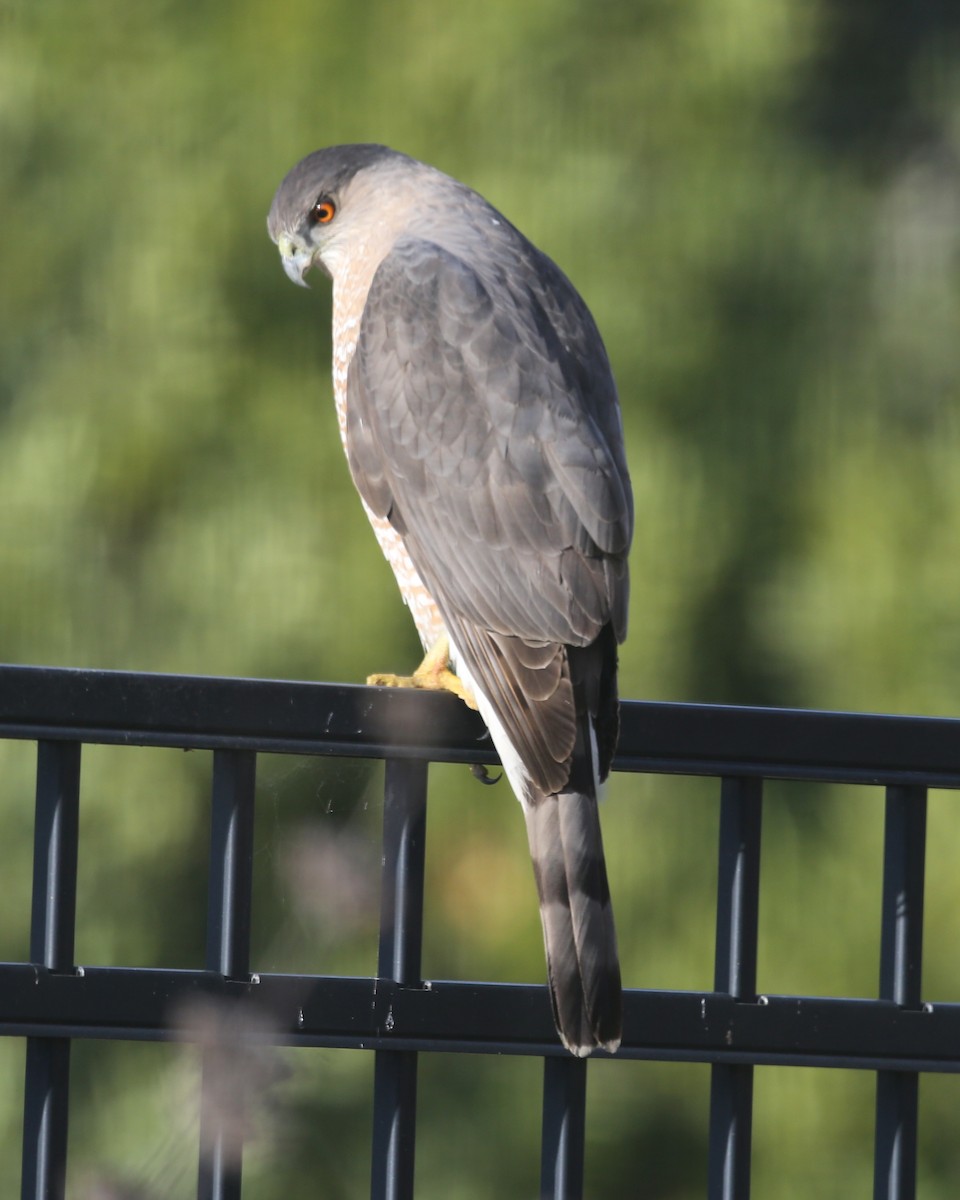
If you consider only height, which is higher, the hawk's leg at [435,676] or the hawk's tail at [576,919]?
the hawk's leg at [435,676]

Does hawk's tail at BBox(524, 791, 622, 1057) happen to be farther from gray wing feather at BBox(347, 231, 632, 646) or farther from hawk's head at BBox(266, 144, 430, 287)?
hawk's head at BBox(266, 144, 430, 287)

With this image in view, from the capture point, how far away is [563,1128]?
151 centimetres

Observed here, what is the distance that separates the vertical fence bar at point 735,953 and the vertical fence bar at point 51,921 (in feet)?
1.90

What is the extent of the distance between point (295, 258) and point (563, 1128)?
1.73m

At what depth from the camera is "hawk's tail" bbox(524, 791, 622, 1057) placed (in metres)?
1.45

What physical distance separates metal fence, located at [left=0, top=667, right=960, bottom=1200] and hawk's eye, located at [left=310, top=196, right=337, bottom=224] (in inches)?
56.4

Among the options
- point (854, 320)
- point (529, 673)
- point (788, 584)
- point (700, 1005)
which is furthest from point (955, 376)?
point (700, 1005)

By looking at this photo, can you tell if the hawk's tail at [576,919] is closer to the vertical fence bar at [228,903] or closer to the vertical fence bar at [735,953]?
the vertical fence bar at [735,953]

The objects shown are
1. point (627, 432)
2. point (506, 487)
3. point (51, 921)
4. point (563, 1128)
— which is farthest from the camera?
point (627, 432)

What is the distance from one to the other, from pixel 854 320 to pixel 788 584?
861mm

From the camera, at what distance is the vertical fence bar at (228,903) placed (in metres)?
1.42

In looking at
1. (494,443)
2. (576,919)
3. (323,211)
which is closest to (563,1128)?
(576,919)

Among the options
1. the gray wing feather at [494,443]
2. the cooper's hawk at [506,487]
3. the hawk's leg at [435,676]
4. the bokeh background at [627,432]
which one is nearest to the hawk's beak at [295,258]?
the cooper's hawk at [506,487]

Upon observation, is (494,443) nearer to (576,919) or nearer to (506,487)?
(506,487)
